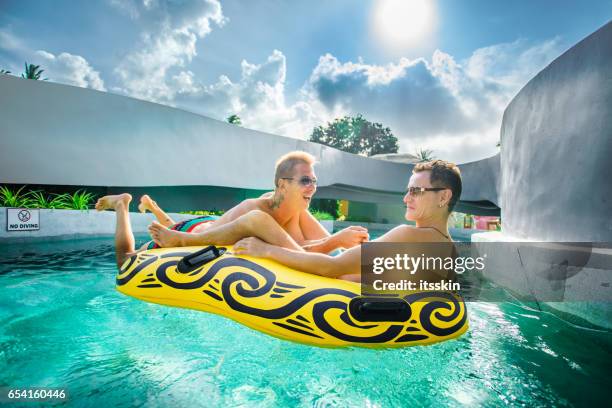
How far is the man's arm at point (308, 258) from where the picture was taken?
2.23 m

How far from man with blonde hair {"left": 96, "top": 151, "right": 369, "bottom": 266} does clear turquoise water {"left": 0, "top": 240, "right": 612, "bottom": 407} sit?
59 cm

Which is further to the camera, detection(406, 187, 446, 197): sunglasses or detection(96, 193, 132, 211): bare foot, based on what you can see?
detection(96, 193, 132, 211): bare foot

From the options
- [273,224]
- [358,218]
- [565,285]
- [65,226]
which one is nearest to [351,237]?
[273,224]

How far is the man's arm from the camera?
2230 millimetres

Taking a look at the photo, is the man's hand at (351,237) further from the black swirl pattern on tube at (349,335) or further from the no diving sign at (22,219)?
the no diving sign at (22,219)

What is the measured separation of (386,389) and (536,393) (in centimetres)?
88

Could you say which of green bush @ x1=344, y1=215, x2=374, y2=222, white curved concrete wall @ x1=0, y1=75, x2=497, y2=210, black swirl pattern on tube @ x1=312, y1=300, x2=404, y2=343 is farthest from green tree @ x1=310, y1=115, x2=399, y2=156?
black swirl pattern on tube @ x1=312, y1=300, x2=404, y2=343

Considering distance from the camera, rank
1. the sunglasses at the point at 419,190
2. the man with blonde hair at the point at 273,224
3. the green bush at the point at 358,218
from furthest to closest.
Answer: the green bush at the point at 358,218 → the man with blonde hair at the point at 273,224 → the sunglasses at the point at 419,190

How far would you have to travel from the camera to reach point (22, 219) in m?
7.35

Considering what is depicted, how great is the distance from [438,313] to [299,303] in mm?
864

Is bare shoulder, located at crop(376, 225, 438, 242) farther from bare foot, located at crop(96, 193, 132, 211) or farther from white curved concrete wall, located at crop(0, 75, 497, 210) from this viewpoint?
white curved concrete wall, located at crop(0, 75, 497, 210)

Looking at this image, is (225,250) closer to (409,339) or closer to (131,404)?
(131,404)

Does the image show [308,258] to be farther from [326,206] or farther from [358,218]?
[358,218]

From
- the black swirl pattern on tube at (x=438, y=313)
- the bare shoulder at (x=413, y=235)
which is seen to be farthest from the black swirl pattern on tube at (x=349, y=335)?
the bare shoulder at (x=413, y=235)
